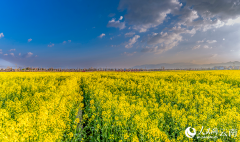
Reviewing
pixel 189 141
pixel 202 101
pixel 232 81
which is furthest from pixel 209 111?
pixel 232 81

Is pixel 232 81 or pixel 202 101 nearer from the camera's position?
pixel 202 101

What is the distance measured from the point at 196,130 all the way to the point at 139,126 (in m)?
2.36

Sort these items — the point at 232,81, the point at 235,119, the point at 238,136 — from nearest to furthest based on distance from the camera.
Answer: the point at 238,136 < the point at 235,119 < the point at 232,81

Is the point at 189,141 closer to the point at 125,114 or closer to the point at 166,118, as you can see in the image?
the point at 166,118

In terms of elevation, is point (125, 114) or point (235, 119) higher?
point (125, 114)

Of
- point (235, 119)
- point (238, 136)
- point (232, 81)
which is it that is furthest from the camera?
point (232, 81)

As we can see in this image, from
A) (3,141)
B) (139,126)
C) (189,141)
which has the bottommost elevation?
(189,141)

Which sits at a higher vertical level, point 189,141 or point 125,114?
point 125,114

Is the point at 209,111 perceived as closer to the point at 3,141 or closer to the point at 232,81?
the point at 3,141

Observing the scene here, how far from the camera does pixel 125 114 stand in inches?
190

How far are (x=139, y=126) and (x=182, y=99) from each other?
17.9ft

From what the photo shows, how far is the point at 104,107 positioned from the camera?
6.16 meters

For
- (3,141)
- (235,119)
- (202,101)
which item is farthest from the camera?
(202,101)

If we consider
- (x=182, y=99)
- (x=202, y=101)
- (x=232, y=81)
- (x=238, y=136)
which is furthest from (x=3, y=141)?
(x=232, y=81)
